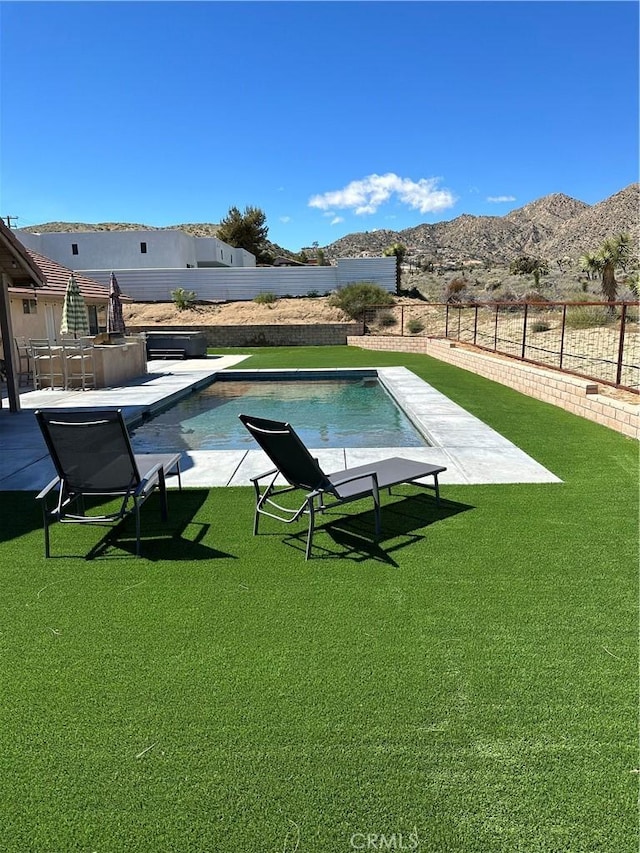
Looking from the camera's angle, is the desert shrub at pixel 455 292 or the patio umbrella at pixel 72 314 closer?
the patio umbrella at pixel 72 314

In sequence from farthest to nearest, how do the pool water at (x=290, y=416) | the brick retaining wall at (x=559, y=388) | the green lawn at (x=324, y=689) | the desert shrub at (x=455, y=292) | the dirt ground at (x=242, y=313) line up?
the desert shrub at (x=455, y=292), the dirt ground at (x=242, y=313), the pool water at (x=290, y=416), the brick retaining wall at (x=559, y=388), the green lawn at (x=324, y=689)

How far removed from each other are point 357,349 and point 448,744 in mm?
23042

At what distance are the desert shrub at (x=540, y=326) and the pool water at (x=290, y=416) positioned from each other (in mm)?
9775

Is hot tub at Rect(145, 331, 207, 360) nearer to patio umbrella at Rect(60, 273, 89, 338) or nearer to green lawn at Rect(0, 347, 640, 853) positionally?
patio umbrella at Rect(60, 273, 89, 338)

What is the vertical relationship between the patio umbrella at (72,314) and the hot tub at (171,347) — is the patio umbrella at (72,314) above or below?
above

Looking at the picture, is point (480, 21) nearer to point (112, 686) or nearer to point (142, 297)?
point (112, 686)

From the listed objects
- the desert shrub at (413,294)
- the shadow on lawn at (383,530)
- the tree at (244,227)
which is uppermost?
the tree at (244,227)

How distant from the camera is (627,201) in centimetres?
6538

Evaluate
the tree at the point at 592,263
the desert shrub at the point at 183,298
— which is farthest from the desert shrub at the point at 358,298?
the tree at the point at 592,263

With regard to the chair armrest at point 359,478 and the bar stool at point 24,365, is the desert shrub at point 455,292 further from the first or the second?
the chair armrest at point 359,478

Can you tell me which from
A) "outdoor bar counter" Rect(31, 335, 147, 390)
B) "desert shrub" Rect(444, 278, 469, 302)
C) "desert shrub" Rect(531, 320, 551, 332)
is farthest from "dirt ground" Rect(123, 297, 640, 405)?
"outdoor bar counter" Rect(31, 335, 147, 390)

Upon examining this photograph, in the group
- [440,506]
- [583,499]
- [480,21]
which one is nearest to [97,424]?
[440,506]

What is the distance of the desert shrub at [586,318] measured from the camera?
2028 cm

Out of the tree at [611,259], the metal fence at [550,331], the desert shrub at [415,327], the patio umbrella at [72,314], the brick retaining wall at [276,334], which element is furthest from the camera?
the desert shrub at [415,327]
